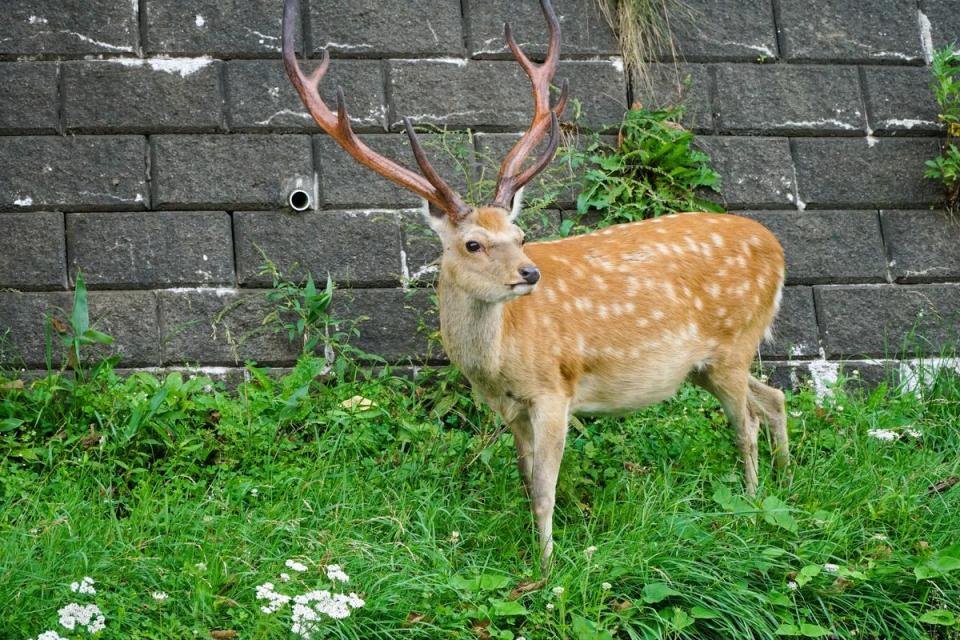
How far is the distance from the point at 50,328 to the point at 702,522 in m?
→ 3.03

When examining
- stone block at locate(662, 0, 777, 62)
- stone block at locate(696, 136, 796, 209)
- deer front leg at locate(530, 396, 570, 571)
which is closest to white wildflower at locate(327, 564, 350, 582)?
deer front leg at locate(530, 396, 570, 571)

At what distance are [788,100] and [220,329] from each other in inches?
122

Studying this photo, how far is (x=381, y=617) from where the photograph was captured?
3.71 m

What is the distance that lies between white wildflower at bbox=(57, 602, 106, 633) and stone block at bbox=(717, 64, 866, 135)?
13.3 feet

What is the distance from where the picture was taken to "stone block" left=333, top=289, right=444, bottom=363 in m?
5.71

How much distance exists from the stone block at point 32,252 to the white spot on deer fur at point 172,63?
802mm

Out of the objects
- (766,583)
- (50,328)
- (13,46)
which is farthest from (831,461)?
(13,46)

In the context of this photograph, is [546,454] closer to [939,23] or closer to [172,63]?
[172,63]

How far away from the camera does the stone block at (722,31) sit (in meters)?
6.18

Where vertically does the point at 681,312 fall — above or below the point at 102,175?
below

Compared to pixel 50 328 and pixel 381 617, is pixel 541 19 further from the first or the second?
pixel 381 617

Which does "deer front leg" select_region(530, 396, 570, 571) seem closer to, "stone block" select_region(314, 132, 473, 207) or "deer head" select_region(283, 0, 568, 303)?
"deer head" select_region(283, 0, 568, 303)

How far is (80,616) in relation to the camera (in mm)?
3225

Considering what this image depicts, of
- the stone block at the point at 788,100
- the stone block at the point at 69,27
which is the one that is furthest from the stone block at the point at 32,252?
the stone block at the point at 788,100
